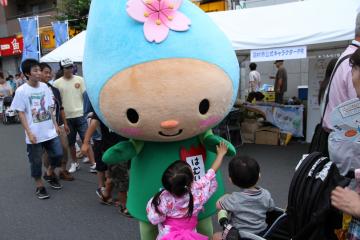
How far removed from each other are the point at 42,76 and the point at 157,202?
118 inches

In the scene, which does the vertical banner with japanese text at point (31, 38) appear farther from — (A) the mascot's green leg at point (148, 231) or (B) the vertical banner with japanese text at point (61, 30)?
(A) the mascot's green leg at point (148, 231)

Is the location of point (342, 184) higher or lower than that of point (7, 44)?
lower

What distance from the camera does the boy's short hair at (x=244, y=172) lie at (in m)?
2.23

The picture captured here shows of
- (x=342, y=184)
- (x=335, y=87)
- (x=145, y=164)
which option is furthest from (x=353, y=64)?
(x=145, y=164)

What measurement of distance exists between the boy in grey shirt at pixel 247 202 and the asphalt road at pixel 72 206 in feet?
5.50

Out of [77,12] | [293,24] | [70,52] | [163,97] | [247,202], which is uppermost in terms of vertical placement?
[77,12]

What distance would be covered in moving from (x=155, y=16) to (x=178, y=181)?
978 mm

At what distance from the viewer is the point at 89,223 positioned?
3975 millimetres

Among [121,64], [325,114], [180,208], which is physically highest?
[121,64]

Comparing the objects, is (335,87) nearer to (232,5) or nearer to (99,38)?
(99,38)

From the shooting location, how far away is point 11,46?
862 inches

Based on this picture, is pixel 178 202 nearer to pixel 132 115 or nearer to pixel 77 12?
pixel 132 115

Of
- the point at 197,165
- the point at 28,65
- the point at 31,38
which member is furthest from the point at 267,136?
the point at 31,38

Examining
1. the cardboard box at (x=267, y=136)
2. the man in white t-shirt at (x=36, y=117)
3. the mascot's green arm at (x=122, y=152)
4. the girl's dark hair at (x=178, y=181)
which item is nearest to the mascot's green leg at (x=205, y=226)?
the girl's dark hair at (x=178, y=181)
